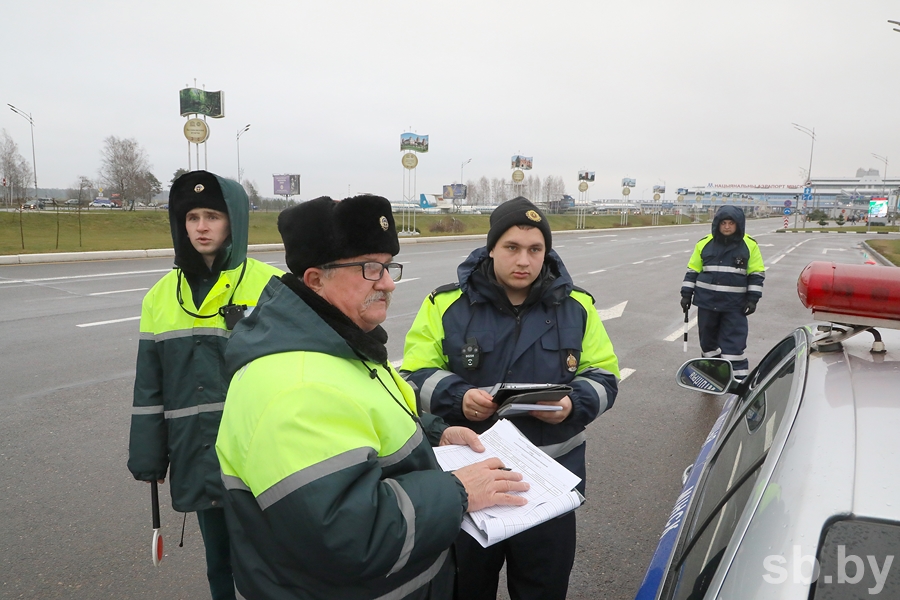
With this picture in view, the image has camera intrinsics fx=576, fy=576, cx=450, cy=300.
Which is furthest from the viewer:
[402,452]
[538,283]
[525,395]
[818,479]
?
[538,283]

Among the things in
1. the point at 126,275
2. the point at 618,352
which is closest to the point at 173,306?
the point at 618,352

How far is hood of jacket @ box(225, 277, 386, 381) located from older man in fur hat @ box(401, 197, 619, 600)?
0.92m

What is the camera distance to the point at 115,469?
4.08 m

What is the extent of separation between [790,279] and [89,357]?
649 inches

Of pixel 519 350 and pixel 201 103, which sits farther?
pixel 201 103

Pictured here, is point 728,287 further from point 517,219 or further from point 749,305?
point 517,219

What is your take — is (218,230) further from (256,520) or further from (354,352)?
(256,520)

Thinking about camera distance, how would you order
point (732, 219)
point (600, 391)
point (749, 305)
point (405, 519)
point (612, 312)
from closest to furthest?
point (405, 519)
point (600, 391)
point (749, 305)
point (732, 219)
point (612, 312)

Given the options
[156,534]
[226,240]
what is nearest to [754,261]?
[226,240]

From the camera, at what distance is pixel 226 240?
268cm

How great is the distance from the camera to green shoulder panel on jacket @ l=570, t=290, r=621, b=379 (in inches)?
95.8

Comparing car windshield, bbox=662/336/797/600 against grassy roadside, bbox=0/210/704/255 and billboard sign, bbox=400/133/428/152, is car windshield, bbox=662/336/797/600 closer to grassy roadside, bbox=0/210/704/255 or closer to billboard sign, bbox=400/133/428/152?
grassy roadside, bbox=0/210/704/255

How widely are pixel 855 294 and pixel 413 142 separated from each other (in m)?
44.3

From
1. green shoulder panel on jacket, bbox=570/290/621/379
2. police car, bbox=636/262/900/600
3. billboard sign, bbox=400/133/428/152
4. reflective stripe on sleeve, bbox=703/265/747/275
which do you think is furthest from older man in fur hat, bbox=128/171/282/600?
billboard sign, bbox=400/133/428/152
